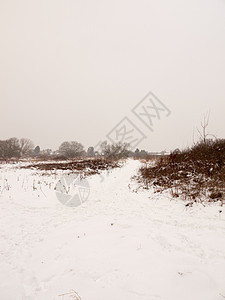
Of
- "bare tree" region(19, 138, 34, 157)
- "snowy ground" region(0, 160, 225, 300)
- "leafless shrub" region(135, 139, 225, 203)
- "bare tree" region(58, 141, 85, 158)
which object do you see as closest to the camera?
"snowy ground" region(0, 160, 225, 300)

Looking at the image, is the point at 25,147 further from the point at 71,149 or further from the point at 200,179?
the point at 200,179

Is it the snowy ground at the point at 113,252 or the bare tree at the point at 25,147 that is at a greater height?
the bare tree at the point at 25,147

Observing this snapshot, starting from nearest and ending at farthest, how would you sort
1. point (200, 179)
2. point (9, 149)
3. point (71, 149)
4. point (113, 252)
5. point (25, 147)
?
point (113, 252), point (200, 179), point (9, 149), point (71, 149), point (25, 147)

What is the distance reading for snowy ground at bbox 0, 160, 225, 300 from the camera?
2100 millimetres

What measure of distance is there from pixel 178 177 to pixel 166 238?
16.0ft

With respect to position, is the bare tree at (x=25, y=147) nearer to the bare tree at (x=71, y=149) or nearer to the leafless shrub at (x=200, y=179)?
the bare tree at (x=71, y=149)

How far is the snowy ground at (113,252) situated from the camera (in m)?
2.10

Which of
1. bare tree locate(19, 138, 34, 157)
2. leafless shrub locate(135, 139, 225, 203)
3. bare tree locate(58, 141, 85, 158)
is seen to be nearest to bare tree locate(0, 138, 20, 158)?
bare tree locate(19, 138, 34, 157)

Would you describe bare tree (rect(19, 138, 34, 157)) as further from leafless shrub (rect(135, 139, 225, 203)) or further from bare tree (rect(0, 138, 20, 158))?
leafless shrub (rect(135, 139, 225, 203))

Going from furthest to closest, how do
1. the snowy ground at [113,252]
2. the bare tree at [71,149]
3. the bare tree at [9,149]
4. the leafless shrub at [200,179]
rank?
the bare tree at [71,149], the bare tree at [9,149], the leafless shrub at [200,179], the snowy ground at [113,252]

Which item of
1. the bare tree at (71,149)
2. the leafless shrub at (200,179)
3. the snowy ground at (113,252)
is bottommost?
the snowy ground at (113,252)

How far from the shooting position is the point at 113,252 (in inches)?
115

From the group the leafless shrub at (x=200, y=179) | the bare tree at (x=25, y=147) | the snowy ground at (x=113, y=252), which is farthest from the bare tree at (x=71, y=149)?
the snowy ground at (x=113, y=252)

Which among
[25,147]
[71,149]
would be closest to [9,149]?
[25,147]
